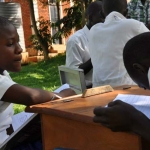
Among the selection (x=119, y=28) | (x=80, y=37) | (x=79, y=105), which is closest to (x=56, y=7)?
(x=80, y=37)

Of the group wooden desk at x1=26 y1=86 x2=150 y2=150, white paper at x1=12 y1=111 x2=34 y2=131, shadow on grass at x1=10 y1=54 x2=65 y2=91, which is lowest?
shadow on grass at x1=10 y1=54 x2=65 y2=91

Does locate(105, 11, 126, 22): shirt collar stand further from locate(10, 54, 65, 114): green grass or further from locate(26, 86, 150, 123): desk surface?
locate(10, 54, 65, 114): green grass

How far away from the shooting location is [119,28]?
113 inches

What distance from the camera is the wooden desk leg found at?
59.8 inches

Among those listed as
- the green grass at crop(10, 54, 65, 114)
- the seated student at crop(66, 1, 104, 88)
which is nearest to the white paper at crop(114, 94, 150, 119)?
the seated student at crop(66, 1, 104, 88)

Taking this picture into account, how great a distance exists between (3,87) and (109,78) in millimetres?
1178

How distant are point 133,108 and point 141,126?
81mm

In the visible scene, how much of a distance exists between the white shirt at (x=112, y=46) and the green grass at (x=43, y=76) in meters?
4.15

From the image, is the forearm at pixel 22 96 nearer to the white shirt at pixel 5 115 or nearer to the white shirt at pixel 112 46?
the white shirt at pixel 5 115

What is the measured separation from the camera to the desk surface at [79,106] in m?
1.65

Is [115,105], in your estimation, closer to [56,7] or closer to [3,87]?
[3,87]

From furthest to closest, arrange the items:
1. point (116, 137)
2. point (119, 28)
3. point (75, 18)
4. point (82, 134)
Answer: point (75, 18), point (119, 28), point (82, 134), point (116, 137)

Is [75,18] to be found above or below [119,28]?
below

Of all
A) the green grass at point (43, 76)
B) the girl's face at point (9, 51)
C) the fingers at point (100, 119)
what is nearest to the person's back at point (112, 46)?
the girl's face at point (9, 51)
